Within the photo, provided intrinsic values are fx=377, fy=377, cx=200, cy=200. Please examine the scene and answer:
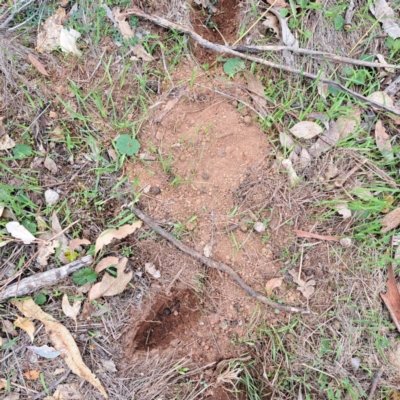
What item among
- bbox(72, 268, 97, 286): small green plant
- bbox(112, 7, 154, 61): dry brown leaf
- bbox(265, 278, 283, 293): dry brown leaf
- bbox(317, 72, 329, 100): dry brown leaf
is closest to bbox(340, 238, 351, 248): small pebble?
bbox(265, 278, 283, 293): dry brown leaf

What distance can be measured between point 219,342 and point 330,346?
25.5 inches

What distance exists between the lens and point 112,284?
2115 millimetres

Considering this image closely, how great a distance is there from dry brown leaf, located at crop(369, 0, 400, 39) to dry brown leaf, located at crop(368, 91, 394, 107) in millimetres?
375

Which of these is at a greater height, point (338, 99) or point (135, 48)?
point (135, 48)

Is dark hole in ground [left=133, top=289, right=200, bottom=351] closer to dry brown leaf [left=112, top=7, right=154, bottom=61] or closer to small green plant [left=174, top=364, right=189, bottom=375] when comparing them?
small green plant [left=174, top=364, right=189, bottom=375]

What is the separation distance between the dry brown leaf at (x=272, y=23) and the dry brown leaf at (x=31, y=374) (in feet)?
7.96

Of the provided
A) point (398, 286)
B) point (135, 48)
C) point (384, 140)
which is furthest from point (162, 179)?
point (398, 286)

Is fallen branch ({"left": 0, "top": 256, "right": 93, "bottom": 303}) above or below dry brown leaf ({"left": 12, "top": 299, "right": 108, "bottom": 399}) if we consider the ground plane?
above

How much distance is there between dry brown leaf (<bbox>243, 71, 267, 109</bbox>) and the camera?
2.29 m

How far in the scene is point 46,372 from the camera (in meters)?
2.11

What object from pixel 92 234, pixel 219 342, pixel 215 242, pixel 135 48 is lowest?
pixel 219 342

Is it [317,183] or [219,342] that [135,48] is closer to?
[317,183]

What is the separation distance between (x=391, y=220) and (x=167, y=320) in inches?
57.0

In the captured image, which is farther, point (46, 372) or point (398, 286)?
point (398, 286)
